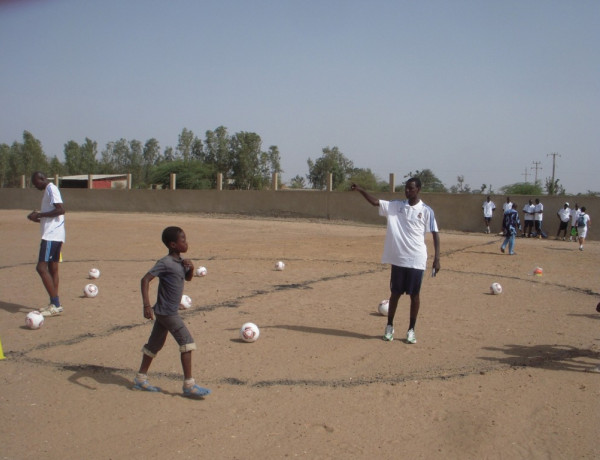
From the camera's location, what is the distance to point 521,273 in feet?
43.2

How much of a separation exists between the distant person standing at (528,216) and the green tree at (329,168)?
27.8 m

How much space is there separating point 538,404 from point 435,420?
1.07 m

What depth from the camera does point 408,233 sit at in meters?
6.77

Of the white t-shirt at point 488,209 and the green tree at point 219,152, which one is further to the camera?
the green tree at point 219,152

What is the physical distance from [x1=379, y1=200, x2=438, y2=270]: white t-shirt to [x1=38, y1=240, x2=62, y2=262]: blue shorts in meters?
4.71

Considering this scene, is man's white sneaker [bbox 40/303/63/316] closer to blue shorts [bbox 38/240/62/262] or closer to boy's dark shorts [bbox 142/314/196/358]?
blue shorts [bbox 38/240/62/262]

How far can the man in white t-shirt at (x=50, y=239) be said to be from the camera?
7.93 metres

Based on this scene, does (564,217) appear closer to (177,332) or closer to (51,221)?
(51,221)

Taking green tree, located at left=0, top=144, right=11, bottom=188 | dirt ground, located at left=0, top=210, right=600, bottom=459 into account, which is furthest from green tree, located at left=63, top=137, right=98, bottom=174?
dirt ground, located at left=0, top=210, right=600, bottom=459

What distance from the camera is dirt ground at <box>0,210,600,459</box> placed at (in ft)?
14.0

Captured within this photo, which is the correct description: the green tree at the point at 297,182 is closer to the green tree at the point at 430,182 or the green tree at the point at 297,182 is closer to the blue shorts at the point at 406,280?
the green tree at the point at 430,182

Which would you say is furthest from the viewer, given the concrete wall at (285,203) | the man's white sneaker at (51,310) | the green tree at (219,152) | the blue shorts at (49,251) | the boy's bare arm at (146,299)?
the green tree at (219,152)

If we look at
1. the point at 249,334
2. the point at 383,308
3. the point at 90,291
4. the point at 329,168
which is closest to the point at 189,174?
the point at 329,168

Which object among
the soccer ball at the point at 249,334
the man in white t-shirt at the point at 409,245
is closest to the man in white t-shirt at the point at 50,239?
the soccer ball at the point at 249,334
